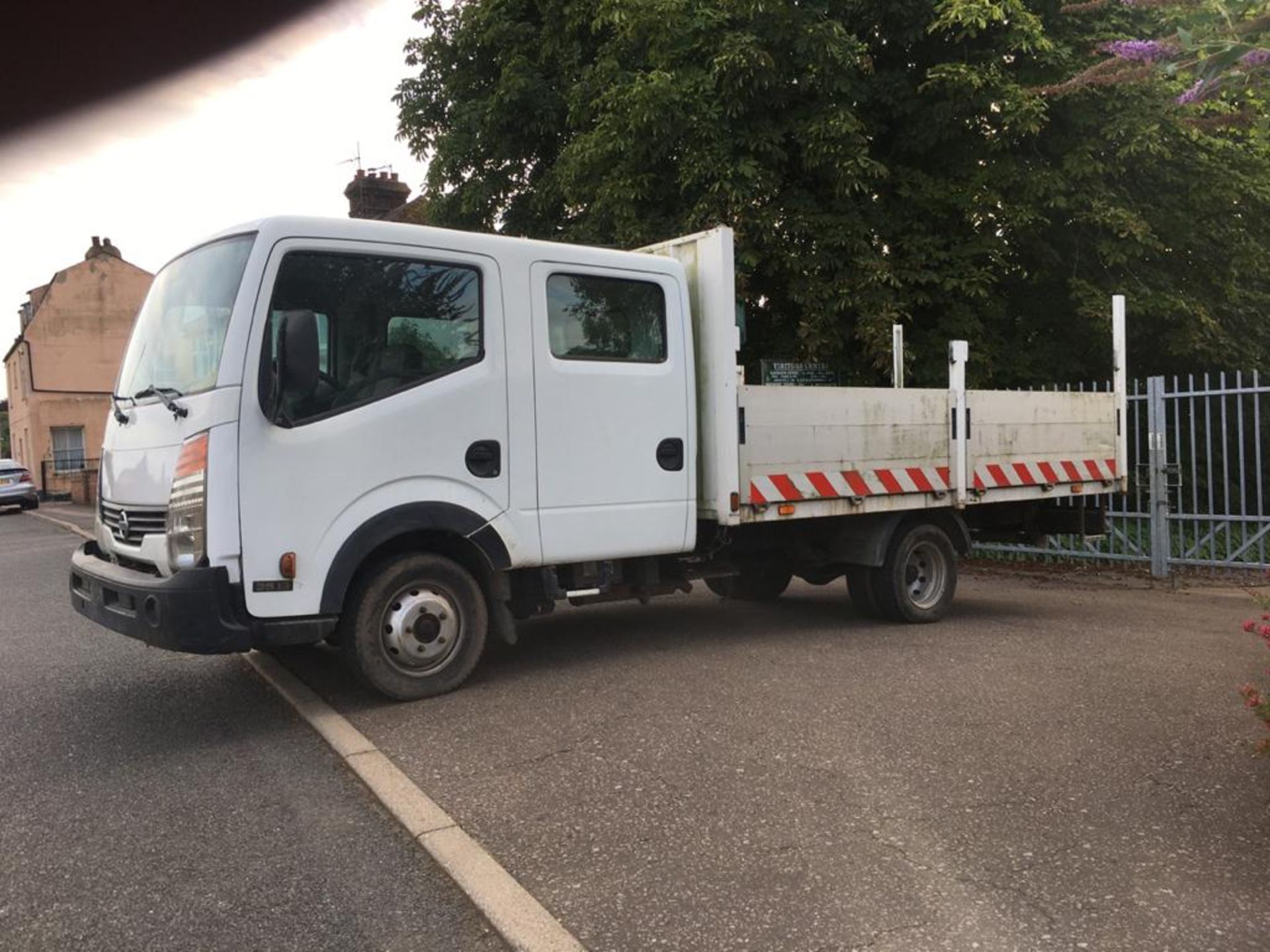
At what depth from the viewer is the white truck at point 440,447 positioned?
478cm

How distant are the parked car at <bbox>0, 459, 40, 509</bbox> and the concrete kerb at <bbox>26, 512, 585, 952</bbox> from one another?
28688 mm

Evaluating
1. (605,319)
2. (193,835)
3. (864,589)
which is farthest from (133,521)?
(864,589)

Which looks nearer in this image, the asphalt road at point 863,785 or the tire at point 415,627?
the asphalt road at point 863,785

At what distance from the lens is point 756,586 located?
8.62 m

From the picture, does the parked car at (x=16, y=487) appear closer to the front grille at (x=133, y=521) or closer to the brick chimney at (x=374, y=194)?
the brick chimney at (x=374, y=194)

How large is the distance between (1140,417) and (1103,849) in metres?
8.40

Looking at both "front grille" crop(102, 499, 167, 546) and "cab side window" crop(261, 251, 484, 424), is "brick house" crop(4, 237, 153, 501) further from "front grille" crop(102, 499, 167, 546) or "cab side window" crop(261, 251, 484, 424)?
"cab side window" crop(261, 251, 484, 424)

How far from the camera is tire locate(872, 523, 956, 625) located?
7.37 m

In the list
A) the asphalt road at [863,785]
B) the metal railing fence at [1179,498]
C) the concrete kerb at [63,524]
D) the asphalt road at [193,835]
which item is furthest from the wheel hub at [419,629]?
the concrete kerb at [63,524]

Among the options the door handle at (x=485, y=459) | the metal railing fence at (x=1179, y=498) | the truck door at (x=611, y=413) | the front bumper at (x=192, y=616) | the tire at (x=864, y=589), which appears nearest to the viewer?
the front bumper at (x=192, y=616)

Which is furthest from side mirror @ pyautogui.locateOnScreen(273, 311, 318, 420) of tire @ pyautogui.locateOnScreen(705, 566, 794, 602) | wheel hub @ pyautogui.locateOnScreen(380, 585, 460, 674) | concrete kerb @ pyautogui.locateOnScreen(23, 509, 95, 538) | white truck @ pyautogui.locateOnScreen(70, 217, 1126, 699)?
concrete kerb @ pyautogui.locateOnScreen(23, 509, 95, 538)

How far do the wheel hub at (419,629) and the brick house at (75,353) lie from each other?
127ft

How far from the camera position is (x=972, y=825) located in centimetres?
362

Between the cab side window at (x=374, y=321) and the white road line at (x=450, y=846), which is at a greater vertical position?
the cab side window at (x=374, y=321)
